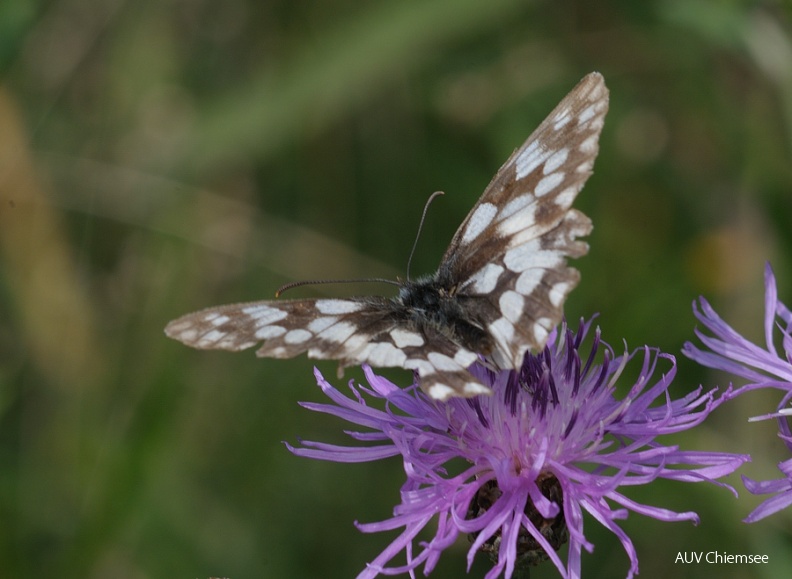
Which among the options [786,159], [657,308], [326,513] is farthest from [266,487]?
[786,159]

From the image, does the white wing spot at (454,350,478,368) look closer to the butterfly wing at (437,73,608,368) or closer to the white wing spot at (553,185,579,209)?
the butterfly wing at (437,73,608,368)

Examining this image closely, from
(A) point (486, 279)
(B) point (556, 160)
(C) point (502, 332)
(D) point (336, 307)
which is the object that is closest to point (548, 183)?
(B) point (556, 160)

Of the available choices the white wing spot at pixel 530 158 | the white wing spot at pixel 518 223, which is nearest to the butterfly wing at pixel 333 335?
the white wing spot at pixel 518 223

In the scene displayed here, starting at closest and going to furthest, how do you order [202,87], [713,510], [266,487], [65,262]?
[713,510]
[266,487]
[65,262]
[202,87]

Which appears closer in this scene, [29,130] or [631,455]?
[631,455]

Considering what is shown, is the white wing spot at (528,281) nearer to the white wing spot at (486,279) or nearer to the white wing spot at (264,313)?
the white wing spot at (486,279)

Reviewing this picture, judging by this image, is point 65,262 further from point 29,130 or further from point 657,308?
point 657,308

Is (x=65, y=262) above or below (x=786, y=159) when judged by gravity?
below
